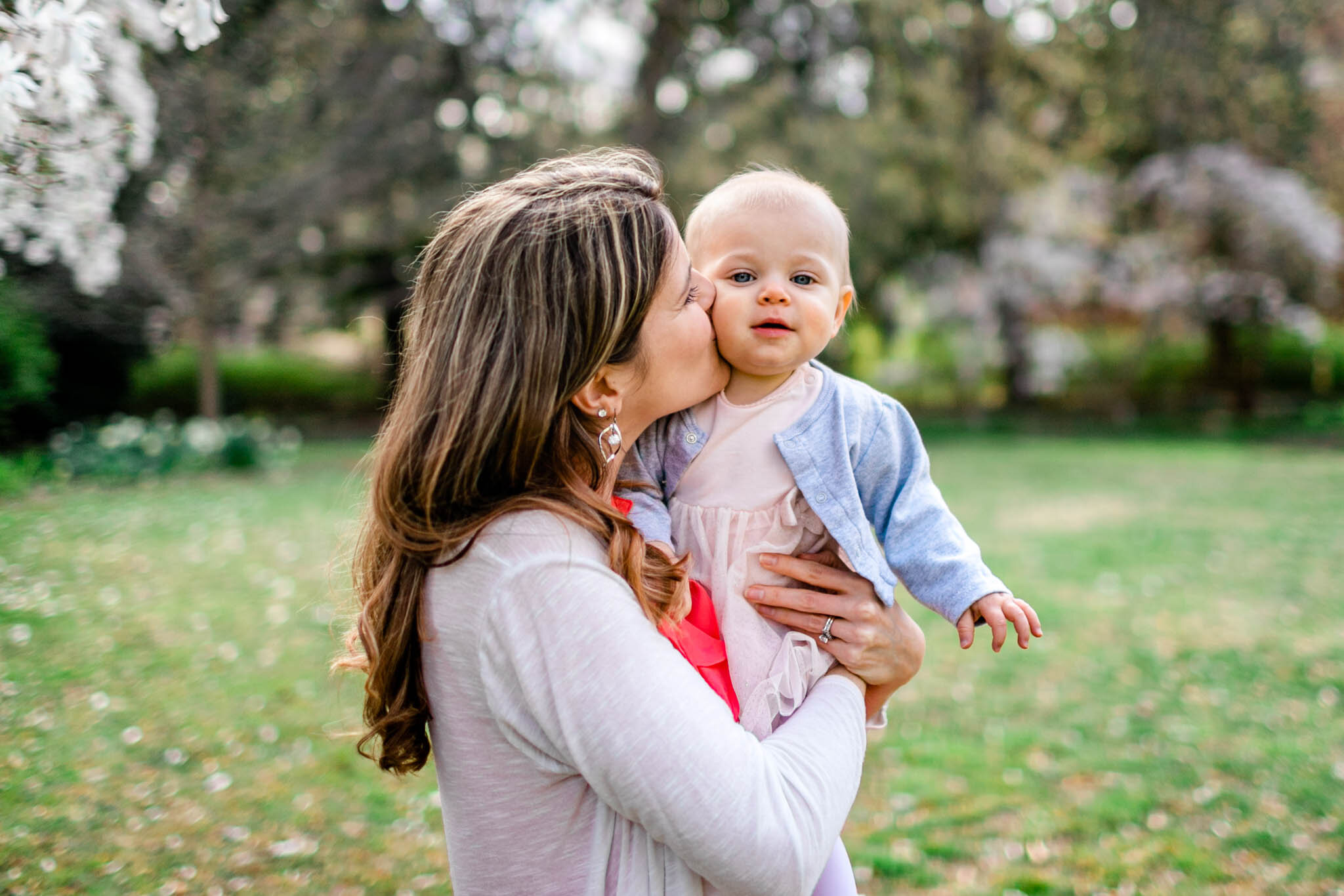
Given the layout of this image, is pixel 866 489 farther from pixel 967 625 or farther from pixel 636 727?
pixel 636 727

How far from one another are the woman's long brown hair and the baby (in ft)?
1.23

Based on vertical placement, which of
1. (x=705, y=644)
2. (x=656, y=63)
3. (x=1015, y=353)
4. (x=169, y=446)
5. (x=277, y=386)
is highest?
(x=656, y=63)

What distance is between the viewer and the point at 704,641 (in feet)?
5.74

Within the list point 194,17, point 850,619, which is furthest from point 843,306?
point 194,17

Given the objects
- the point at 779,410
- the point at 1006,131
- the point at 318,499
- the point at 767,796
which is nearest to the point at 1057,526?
the point at 318,499

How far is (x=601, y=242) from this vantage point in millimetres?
1448

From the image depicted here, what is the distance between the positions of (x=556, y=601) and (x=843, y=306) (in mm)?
1155

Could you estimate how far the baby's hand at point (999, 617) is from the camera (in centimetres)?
182

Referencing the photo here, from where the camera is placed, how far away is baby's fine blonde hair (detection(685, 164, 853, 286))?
2.06m

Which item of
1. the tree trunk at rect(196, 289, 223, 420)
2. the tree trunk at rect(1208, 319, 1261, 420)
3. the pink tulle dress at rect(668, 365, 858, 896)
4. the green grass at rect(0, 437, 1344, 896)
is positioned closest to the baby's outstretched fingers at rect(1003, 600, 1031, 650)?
the pink tulle dress at rect(668, 365, 858, 896)

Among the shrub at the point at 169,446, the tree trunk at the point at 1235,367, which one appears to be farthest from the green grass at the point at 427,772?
the tree trunk at the point at 1235,367

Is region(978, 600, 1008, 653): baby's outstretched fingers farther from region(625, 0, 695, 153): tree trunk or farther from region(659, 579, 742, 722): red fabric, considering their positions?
region(625, 0, 695, 153): tree trunk

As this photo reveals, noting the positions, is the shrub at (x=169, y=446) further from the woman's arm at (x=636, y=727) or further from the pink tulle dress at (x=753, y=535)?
the woman's arm at (x=636, y=727)

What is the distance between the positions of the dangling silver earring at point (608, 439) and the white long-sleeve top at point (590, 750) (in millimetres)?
218
